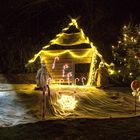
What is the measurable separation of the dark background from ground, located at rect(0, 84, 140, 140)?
4.78 metres

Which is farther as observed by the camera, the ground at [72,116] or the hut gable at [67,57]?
the hut gable at [67,57]

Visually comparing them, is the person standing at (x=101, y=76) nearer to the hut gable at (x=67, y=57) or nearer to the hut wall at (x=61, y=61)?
the hut gable at (x=67, y=57)

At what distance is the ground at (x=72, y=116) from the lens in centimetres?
999

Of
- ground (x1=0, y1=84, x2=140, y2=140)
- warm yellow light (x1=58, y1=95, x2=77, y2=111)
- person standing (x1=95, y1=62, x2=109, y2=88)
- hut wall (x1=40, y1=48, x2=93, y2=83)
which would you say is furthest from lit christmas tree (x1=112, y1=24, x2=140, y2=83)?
warm yellow light (x1=58, y1=95, x2=77, y2=111)

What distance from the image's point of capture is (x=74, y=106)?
12.4 meters

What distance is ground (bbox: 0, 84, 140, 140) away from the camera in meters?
9.99

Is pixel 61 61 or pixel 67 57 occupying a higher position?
pixel 67 57

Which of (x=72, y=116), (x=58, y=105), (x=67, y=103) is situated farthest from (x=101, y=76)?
(x=72, y=116)

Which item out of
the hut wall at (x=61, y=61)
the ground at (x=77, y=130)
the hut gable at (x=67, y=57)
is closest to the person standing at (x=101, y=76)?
the hut gable at (x=67, y=57)

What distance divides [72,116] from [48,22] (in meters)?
11.4

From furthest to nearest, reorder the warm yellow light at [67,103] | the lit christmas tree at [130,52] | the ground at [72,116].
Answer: the lit christmas tree at [130,52] → the warm yellow light at [67,103] → the ground at [72,116]

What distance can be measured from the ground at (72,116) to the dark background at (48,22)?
478 centimetres

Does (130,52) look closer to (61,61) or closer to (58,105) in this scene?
(61,61)

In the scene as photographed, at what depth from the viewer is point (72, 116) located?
1171cm
